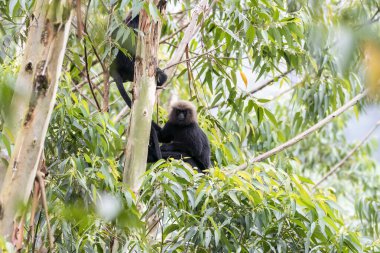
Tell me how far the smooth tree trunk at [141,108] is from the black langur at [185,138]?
158cm

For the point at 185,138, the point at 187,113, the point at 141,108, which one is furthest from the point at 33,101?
the point at 187,113

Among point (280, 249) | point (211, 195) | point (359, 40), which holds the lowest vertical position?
point (280, 249)

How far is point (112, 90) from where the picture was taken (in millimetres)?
7867

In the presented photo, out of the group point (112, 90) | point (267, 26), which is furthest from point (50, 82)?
point (112, 90)

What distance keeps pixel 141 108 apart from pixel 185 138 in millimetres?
1874

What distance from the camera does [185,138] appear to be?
575 cm

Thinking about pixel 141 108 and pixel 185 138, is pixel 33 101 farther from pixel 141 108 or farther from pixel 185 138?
pixel 185 138

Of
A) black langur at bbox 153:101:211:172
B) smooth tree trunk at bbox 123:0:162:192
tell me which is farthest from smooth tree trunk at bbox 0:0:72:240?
black langur at bbox 153:101:211:172

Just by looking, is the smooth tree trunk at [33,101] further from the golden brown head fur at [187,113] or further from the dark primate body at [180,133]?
the golden brown head fur at [187,113]

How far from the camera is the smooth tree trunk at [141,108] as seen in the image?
3.85m

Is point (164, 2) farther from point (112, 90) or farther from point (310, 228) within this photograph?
point (112, 90)

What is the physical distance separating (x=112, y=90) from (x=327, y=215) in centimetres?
441

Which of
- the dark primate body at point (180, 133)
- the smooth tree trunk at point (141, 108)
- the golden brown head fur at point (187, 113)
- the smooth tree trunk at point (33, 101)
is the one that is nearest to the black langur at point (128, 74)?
the dark primate body at point (180, 133)

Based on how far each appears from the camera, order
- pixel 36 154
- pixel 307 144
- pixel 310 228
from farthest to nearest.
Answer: pixel 307 144 → pixel 310 228 → pixel 36 154
